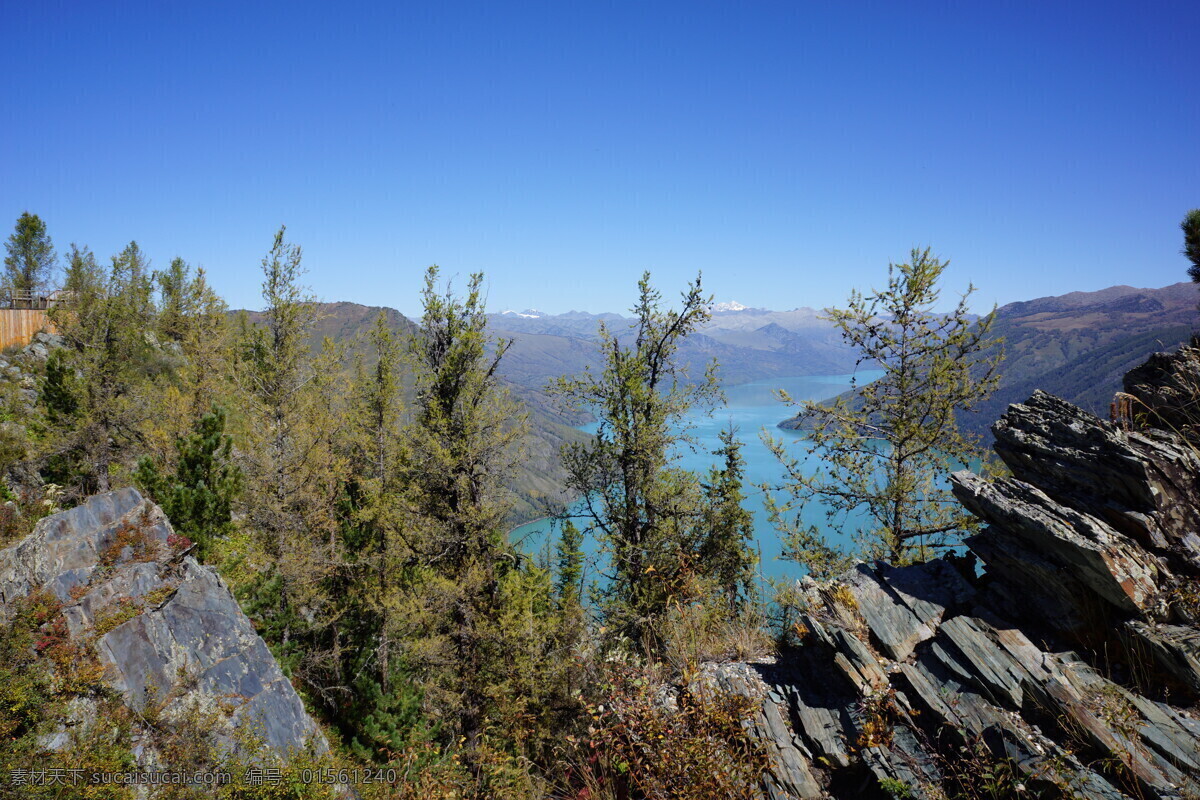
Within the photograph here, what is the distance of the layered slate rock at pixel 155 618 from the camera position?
8.53m

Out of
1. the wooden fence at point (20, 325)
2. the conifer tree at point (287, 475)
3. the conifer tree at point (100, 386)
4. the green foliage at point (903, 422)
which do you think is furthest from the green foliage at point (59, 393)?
the green foliage at point (903, 422)

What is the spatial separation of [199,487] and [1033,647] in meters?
18.3

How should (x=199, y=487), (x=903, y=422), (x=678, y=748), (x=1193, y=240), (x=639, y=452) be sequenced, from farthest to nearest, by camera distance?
(x=199, y=487), (x=639, y=452), (x=903, y=422), (x=1193, y=240), (x=678, y=748)

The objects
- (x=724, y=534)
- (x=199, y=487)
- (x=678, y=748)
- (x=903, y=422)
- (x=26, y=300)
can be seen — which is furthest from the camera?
(x=26, y=300)

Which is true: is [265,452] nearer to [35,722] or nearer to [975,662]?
[35,722]

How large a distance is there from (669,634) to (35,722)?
9057 millimetres

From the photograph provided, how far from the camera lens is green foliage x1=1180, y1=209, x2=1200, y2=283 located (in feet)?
23.7

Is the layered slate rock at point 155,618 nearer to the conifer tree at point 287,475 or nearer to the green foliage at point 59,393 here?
the conifer tree at point 287,475

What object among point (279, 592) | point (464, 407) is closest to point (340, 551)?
point (279, 592)

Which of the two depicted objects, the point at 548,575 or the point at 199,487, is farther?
the point at 548,575

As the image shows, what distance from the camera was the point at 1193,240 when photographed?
285 inches

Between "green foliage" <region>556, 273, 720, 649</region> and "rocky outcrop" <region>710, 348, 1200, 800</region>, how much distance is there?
19.2 ft

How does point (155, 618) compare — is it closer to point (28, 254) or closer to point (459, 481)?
point (459, 481)

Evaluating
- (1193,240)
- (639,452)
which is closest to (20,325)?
(639,452)
